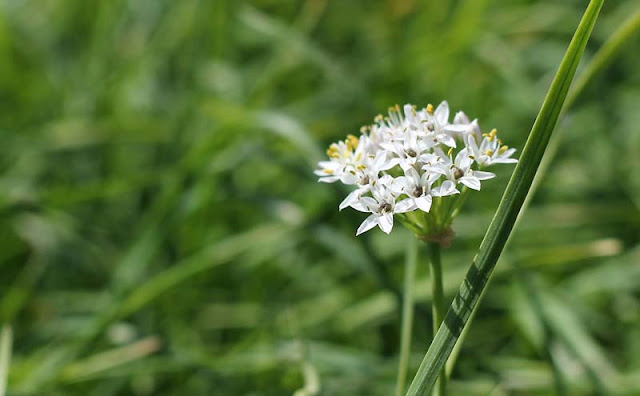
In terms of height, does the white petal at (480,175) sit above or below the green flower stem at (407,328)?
above

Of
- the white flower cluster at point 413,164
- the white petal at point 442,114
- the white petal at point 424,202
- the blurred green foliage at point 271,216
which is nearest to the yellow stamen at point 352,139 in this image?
the white flower cluster at point 413,164

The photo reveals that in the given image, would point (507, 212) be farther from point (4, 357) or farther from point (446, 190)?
point (4, 357)

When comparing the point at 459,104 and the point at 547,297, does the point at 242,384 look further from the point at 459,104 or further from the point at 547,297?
the point at 459,104

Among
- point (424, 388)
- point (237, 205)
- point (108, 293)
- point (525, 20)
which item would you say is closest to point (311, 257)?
point (237, 205)

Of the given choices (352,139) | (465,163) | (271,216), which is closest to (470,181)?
(465,163)

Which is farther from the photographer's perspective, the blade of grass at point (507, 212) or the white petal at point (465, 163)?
the white petal at point (465, 163)

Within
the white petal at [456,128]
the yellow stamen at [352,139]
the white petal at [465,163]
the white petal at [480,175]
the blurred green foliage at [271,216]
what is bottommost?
the white petal at [480,175]

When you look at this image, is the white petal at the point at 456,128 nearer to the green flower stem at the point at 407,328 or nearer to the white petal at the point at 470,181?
the white petal at the point at 470,181
